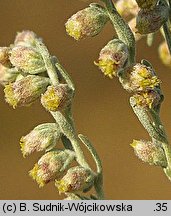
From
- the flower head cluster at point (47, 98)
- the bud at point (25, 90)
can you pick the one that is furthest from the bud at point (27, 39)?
the bud at point (25, 90)

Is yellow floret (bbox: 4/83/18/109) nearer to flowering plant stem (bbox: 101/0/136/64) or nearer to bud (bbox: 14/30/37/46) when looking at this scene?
bud (bbox: 14/30/37/46)

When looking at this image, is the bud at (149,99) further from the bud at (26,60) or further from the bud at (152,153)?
the bud at (26,60)

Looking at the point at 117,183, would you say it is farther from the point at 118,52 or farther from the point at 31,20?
the point at 118,52

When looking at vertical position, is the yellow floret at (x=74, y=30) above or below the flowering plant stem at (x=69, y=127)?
above

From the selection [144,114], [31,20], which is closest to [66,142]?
[144,114]

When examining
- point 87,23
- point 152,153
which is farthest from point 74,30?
point 152,153

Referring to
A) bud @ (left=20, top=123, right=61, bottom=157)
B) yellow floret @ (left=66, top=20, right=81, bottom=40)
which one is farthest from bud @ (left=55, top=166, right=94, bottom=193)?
yellow floret @ (left=66, top=20, right=81, bottom=40)
